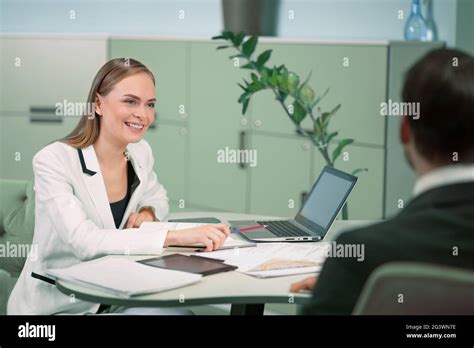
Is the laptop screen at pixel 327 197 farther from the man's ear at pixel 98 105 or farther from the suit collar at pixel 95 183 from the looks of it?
the man's ear at pixel 98 105

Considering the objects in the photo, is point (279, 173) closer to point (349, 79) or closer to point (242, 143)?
point (242, 143)

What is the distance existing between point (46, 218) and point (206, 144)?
37.6 inches

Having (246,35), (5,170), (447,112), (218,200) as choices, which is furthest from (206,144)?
(447,112)

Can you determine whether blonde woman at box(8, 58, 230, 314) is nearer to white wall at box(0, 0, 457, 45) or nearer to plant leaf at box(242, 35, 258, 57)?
white wall at box(0, 0, 457, 45)

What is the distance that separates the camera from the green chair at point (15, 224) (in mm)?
1999

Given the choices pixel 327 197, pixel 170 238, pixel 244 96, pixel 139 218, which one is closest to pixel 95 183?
pixel 139 218

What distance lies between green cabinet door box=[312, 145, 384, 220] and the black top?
2.04ft

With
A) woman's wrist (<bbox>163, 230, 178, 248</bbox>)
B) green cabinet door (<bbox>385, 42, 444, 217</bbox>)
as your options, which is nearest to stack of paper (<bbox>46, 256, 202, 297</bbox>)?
woman's wrist (<bbox>163, 230, 178, 248</bbox>)

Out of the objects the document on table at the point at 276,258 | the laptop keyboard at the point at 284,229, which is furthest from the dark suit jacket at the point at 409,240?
the laptop keyboard at the point at 284,229

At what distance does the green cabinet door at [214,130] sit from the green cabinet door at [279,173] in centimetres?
6

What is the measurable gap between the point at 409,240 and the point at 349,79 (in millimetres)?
1250

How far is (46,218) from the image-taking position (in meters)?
1.88
